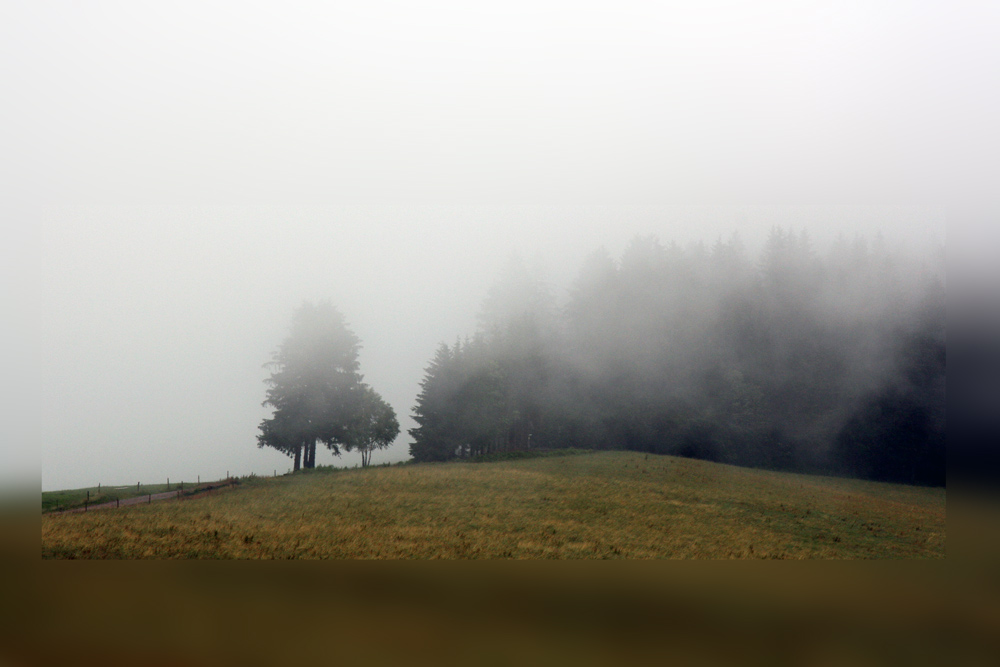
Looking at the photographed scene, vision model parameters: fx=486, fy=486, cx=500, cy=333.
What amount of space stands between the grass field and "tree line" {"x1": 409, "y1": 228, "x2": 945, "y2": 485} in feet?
3.85

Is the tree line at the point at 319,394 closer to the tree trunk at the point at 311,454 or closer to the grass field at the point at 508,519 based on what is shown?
the tree trunk at the point at 311,454

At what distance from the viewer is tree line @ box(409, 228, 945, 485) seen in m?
11.8

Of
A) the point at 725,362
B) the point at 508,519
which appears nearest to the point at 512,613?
the point at 508,519

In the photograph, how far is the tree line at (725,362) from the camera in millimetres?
11766

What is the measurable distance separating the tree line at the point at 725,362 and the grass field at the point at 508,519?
1.17m

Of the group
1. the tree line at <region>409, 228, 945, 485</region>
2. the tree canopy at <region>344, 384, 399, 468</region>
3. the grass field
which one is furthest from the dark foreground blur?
the tree line at <region>409, 228, 945, 485</region>

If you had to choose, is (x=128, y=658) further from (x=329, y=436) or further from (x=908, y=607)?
(x=908, y=607)

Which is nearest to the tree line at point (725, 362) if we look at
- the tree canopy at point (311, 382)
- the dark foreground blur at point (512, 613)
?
the tree canopy at point (311, 382)

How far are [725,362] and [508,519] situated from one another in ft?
27.6

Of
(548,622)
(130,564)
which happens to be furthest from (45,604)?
(548,622)

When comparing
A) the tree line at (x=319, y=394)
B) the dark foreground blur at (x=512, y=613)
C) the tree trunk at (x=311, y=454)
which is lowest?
the dark foreground blur at (x=512, y=613)

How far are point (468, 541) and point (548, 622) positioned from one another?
8.96 feet

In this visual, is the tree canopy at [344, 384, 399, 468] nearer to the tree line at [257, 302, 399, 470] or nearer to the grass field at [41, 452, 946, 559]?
the tree line at [257, 302, 399, 470]

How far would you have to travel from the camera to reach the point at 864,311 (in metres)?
13.4
